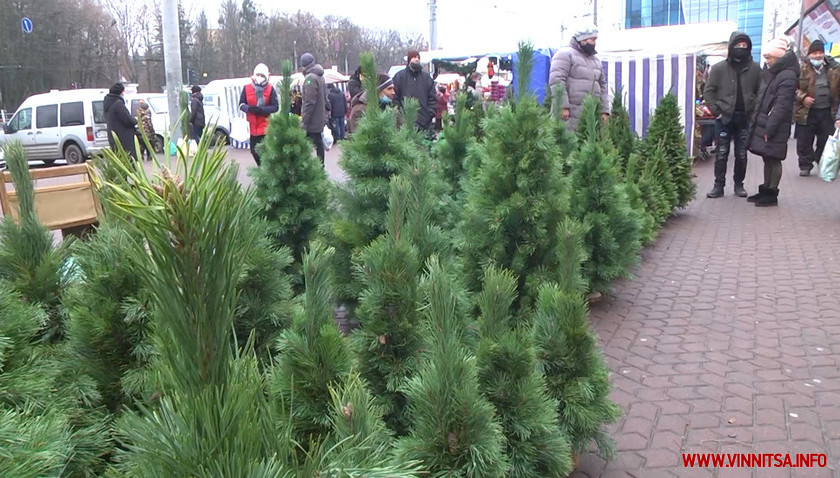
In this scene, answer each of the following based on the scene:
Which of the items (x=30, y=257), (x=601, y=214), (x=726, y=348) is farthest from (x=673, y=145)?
(x=30, y=257)

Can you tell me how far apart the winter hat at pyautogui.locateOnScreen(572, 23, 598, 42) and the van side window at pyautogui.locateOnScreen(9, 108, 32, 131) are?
756 inches

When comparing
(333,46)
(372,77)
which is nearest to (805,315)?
(372,77)

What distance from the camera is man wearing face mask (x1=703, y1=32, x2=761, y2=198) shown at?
9086mm

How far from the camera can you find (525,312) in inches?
125

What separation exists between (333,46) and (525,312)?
66.6m

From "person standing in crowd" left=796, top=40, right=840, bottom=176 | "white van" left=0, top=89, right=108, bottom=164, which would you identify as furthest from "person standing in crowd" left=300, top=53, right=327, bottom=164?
"white van" left=0, top=89, right=108, bottom=164

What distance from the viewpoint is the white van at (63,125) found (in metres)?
20.1

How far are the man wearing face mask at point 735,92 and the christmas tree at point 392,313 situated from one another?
8.22 metres

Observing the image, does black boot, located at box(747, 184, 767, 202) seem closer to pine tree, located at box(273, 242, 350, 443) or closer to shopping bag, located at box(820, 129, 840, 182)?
shopping bag, located at box(820, 129, 840, 182)

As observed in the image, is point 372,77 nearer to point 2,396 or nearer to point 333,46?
point 2,396

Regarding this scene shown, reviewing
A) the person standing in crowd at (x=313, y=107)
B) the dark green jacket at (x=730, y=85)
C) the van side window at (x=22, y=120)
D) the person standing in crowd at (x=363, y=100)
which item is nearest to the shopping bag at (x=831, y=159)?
the dark green jacket at (x=730, y=85)

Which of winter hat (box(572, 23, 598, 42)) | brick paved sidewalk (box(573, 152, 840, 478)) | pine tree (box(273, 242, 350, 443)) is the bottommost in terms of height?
brick paved sidewalk (box(573, 152, 840, 478))

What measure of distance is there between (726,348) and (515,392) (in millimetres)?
2734

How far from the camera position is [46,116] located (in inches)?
821
